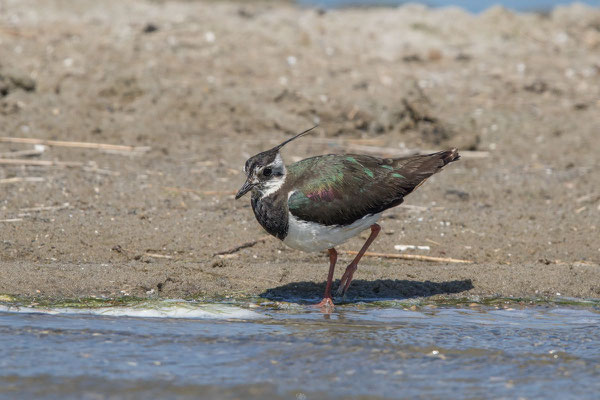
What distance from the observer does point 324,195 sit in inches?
257

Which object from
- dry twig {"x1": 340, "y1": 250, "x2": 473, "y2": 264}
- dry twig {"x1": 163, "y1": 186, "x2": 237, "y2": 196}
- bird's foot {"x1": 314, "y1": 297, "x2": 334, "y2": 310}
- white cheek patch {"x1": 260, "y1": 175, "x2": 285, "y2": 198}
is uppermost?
white cheek patch {"x1": 260, "y1": 175, "x2": 285, "y2": 198}

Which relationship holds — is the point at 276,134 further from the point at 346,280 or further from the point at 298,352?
the point at 298,352

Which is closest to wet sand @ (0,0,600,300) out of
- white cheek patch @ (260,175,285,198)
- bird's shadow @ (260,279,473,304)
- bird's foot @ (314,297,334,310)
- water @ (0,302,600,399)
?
bird's shadow @ (260,279,473,304)

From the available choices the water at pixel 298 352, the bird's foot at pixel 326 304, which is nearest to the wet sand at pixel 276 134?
the bird's foot at pixel 326 304

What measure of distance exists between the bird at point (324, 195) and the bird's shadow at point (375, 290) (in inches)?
6.3

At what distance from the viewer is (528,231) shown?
8227 mm

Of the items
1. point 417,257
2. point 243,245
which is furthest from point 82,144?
point 417,257

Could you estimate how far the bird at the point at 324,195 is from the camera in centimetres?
647

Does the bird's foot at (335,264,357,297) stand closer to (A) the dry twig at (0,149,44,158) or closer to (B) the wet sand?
(B) the wet sand

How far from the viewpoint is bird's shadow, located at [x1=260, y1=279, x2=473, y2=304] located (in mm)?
6895

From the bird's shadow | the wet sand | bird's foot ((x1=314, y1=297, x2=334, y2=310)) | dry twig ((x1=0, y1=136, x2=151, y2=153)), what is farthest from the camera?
dry twig ((x1=0, y1=136, x2=151, y2=153))

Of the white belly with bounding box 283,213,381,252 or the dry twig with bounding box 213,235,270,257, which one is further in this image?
the dry twig with bounding box 213,235,270,257

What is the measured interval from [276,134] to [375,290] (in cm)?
387

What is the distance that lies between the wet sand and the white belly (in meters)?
0.54
